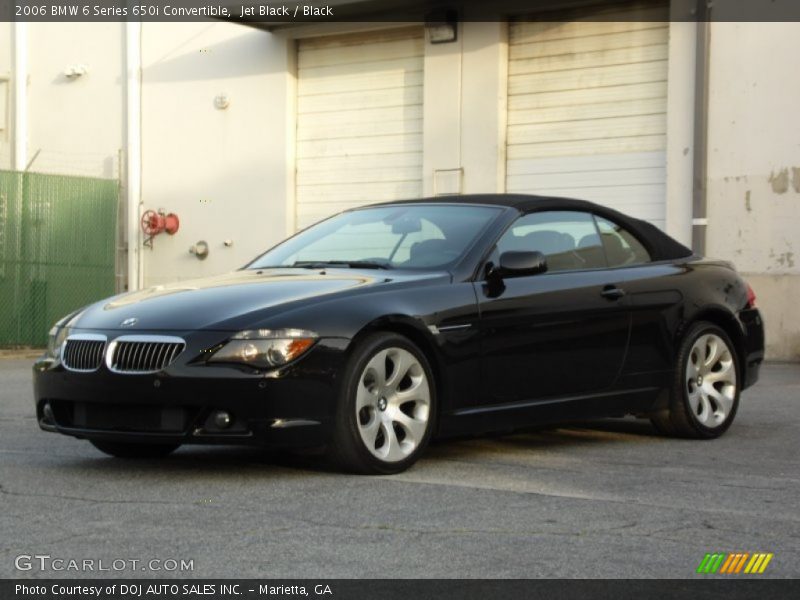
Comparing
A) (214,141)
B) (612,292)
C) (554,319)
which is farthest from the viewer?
(214,141)

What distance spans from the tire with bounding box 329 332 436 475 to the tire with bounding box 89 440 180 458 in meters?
1.16

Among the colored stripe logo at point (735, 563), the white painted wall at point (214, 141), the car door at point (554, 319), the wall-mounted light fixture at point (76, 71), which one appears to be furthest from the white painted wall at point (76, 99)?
the colored stripe logo at point (735, 563)

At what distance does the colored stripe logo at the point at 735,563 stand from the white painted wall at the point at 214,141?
16.0 meters

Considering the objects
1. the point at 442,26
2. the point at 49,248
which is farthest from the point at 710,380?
the point at 49,248

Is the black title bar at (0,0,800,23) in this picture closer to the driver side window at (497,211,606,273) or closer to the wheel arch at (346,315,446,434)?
the driver side window at (497,211,606,273)

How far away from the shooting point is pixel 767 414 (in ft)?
34.0

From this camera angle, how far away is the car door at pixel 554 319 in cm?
749

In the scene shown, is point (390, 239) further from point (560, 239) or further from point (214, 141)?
point (214, 141)

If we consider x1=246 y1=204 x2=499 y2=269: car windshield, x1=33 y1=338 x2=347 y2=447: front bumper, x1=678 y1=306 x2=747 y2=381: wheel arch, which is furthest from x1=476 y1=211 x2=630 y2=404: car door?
x1=33 y1=338 x2=347 y2=447: front bumper

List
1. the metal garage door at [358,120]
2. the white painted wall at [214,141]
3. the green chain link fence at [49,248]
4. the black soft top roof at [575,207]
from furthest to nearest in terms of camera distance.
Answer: the white painted wall at [214,141] < the green chain link fence at [49,248] < the metal garage door at [358,120] < the black soft top roof at [575,207]

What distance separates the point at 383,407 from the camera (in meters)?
6.94

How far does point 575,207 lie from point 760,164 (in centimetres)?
872

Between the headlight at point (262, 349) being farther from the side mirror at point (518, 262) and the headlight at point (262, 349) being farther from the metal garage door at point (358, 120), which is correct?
the metal garage door at point (358, 120)
